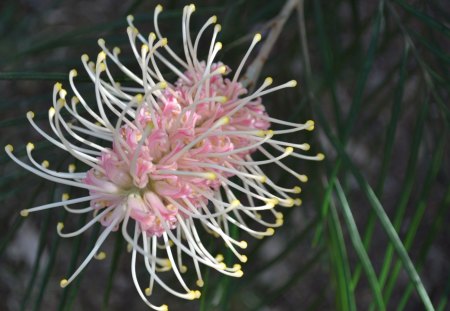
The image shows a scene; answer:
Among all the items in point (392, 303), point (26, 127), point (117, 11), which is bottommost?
point (392, 303)

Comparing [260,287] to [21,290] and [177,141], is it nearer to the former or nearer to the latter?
[21,290]

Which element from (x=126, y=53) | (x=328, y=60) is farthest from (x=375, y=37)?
(x=126, y=53)

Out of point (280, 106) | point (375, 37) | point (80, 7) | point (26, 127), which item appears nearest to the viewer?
point (375, 37)

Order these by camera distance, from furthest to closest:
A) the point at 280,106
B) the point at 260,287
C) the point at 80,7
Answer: the point at 80,7, the point at 260,287, the point at 280,106

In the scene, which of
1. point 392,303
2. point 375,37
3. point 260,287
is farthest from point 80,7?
point 375,37

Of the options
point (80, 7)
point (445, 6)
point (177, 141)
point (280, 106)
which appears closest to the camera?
point (177, 141)

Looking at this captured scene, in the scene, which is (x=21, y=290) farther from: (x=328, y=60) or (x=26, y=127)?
(x=328, y=60)

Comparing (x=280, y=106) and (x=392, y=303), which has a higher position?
(x=280, y=106)

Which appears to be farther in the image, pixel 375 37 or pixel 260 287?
pixel 260 287

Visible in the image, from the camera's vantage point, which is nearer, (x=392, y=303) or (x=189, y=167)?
(x=189, y=167)
